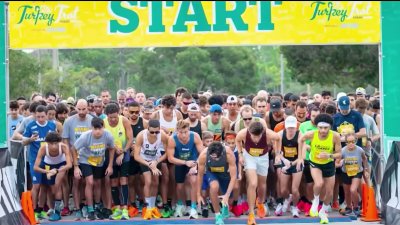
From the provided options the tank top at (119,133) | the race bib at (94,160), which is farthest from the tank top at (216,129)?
the race bib at (94,160)

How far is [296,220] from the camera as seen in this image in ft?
45.7

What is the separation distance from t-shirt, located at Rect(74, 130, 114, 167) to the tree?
3007 cm

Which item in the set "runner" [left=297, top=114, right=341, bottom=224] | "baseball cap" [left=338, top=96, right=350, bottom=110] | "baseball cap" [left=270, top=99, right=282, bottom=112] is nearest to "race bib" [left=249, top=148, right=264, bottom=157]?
"runner" [left=297, top=114, right=341, bottom=224]

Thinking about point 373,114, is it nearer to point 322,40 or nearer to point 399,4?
point 322,40

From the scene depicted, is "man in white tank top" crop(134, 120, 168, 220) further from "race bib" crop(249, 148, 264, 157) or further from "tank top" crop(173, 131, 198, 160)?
"race bib" crop(249, 148, 264, 157)

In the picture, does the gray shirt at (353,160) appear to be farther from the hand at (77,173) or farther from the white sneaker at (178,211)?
the hand at (77,173)

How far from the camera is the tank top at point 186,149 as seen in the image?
14.1m

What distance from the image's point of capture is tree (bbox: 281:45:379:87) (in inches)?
1714

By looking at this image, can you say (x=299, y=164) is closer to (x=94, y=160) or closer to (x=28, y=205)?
(x=94, y=160)

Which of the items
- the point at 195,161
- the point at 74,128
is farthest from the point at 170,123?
the point at 74,128

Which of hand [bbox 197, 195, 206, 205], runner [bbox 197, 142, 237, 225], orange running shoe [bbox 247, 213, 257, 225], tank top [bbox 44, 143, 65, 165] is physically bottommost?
orange running shoe [bbox 247, 213, 257, 225]

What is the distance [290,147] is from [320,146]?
695 mm

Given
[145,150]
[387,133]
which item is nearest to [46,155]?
[145,150]

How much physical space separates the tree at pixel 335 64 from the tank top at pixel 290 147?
28918 millimetres
